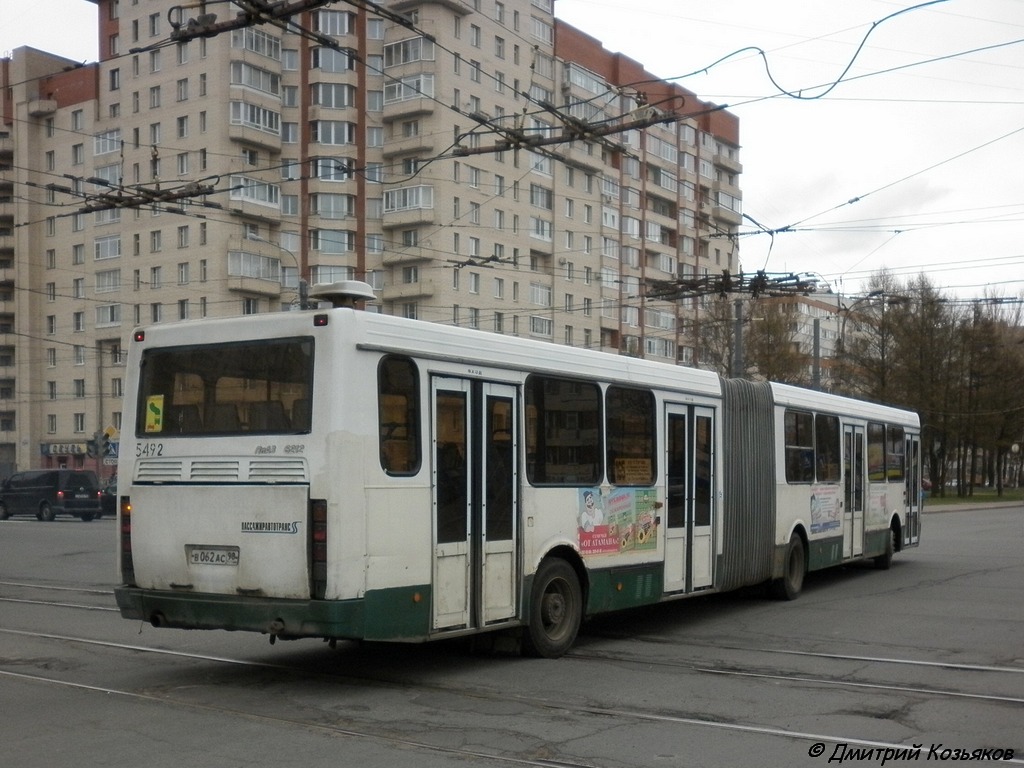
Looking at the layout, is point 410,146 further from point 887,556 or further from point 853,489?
point 853,489

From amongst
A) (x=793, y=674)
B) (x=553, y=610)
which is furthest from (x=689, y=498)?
(x=793, y=674)

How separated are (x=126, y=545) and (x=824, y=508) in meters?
10.2

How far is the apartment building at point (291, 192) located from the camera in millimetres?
60844

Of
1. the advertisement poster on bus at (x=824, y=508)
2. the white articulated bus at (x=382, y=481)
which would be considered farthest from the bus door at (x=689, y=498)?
the advertisement poster on bus at (x=824, y=508)

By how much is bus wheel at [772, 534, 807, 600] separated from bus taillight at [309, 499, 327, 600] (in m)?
8.24

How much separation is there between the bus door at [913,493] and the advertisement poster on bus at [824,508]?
3.81 m

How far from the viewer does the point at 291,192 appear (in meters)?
63.7

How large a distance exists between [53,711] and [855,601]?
10122 millimetres

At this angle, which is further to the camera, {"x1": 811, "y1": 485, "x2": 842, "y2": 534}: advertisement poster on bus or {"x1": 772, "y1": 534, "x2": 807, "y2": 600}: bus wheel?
{"x1": 811, "y1": 485, "x2": 842, "y2": 534}: advertisement poster on bus

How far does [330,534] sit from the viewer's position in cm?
845

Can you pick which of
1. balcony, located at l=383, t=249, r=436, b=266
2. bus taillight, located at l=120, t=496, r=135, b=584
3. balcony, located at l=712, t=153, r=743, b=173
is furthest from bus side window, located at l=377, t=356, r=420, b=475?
balcony, located at l=712, t=153, r=743, b=173

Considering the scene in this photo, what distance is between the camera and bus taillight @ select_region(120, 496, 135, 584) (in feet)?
31.0

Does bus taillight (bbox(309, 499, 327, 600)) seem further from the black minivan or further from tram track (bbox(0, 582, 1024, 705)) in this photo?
the black minivan

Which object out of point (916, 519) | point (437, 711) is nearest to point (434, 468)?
point (437, 711)
